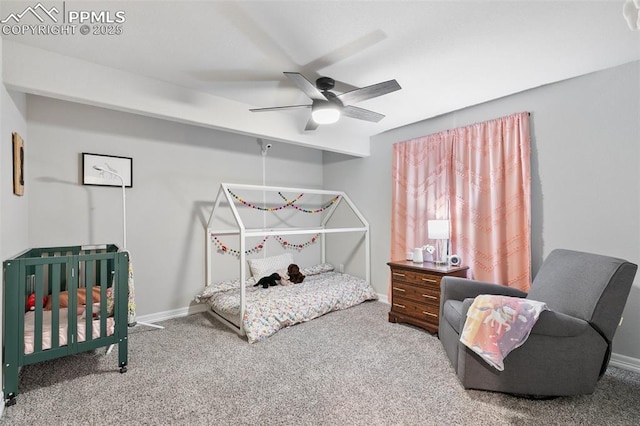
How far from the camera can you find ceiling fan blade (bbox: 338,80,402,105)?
2185 mm

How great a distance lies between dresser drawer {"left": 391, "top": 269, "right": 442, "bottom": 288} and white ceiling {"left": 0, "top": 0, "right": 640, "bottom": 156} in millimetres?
1798

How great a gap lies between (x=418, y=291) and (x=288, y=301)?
1383 millimetres

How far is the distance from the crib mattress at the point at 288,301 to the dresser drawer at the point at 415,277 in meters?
0.75

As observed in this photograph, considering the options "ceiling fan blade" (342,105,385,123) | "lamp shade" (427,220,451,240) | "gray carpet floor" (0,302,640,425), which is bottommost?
"gray carpet floor" (0,302,640,425)

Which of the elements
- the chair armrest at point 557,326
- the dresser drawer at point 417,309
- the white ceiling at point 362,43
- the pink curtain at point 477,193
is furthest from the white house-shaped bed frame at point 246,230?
the chair armrest at point 557,326

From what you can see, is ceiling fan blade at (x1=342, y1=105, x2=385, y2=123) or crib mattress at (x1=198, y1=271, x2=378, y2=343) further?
crib mattress at (x1=198, y1=271, x2=378, y2=343)

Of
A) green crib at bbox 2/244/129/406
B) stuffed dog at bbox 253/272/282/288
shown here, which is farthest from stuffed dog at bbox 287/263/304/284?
green crib at bbox 2/244/129/406

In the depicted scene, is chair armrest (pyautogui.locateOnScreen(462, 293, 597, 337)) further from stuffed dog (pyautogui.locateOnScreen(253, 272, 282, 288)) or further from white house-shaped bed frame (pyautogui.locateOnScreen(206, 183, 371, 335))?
stuffed dog (pyautogui.locateOnScreen(253, 272, 282, 288))

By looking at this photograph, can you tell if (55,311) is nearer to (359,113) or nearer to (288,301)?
(288,301)

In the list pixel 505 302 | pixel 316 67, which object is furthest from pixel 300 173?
pixel 505 302

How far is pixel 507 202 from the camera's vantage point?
2934 millimetres

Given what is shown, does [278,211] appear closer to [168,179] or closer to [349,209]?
[349,209]

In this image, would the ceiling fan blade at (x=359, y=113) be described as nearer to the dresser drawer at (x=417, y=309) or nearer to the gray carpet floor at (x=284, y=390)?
the dresser drawer at (x=417, y=309)

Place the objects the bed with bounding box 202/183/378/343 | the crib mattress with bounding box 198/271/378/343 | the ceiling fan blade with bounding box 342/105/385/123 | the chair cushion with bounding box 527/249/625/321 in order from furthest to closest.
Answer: the bed with bounding box 202/183/378/343 < the crib mattress with bounding box 198/271/378/343 < the ceiling fan blade with bounding box 342/105/385/123 < the chair cushion with bounding box 527/249/625/321
